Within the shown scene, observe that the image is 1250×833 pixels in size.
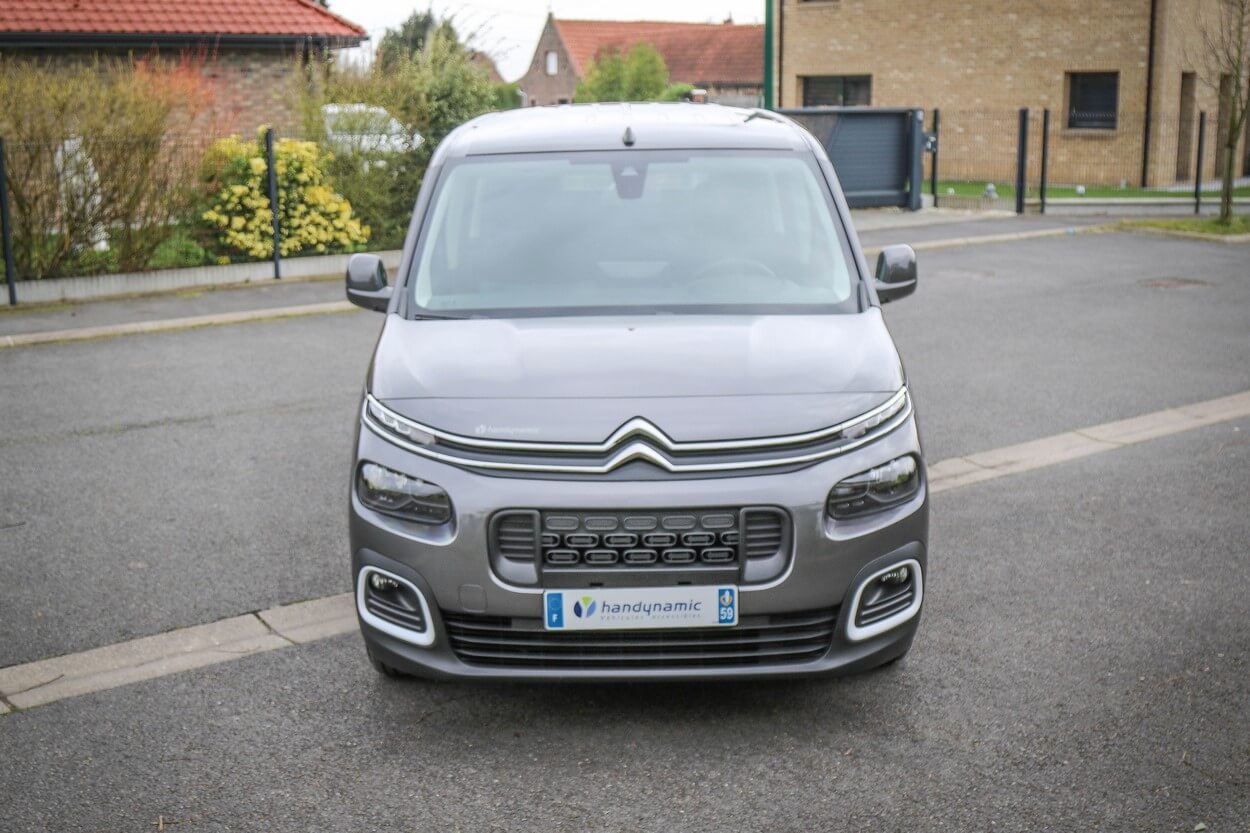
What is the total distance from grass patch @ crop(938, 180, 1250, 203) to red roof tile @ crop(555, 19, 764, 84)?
41499mm

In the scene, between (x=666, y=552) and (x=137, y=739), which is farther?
(x=137, y=739)

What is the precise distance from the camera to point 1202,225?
20250 mm

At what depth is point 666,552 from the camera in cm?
394

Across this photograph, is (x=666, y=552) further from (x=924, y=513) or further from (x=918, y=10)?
(x=918, y=10)

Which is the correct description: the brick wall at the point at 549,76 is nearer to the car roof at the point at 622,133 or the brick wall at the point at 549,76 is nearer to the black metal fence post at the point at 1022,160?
the black metal fence post at the point at 1022,160

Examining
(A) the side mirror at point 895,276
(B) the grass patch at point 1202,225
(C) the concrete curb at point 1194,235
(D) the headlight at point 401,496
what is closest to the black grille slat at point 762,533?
(D) the headlight at point 401,496

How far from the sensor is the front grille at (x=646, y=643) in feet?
13.1

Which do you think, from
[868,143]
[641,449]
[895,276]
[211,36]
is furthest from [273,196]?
[641,449]

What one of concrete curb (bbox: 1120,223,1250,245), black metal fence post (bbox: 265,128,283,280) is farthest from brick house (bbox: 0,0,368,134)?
concrete curb (bbox: 1120,223,1250,245)

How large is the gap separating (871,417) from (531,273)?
1.55 m

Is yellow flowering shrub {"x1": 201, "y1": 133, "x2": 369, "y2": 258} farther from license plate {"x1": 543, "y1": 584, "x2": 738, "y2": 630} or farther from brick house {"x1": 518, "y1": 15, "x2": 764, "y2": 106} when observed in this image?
brick house {"x1": 518, "y1": 15, "x2": 764, "y2": 106}

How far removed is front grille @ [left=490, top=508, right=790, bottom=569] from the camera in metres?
3.93

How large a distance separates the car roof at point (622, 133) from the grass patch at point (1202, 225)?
52.0 feet

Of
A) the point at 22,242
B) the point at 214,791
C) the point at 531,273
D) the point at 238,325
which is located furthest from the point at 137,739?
the point at 22,242
